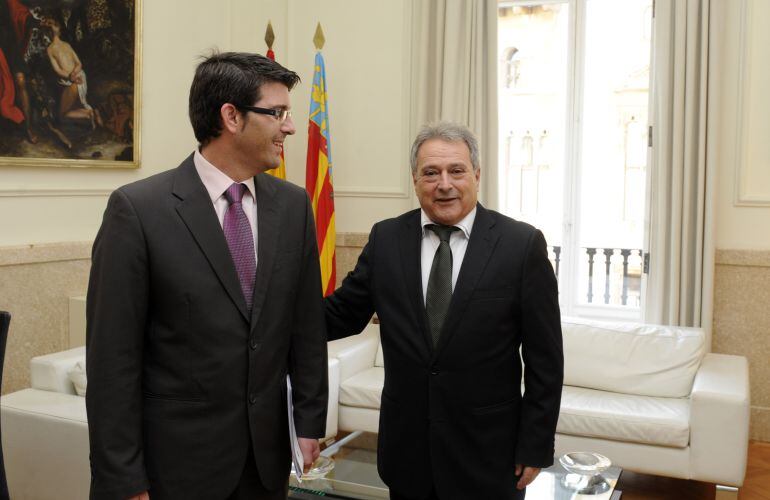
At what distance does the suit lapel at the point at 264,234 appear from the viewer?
1.71 meters

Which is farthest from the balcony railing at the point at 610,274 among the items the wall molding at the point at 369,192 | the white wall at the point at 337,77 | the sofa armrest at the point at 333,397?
the sofa armrest at the point at 333,397

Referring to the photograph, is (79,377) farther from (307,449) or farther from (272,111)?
(272,111)

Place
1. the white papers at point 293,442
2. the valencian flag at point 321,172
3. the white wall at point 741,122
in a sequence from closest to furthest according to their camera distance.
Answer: the white papers at point 293,442
the white wall at point 741,122
the valencian flag at point 321,172

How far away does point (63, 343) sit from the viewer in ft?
14.1

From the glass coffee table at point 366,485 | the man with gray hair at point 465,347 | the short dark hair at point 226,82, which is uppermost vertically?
the short dark hair at point 226,82

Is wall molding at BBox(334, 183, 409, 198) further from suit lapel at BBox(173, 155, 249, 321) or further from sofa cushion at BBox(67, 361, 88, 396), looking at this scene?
suit lapel at BBox(173, 155, 249, 321)

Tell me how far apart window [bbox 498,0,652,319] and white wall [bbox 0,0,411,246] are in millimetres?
808

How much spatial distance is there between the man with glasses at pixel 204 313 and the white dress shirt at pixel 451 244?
14.2 inches

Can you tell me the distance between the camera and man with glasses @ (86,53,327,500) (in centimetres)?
159

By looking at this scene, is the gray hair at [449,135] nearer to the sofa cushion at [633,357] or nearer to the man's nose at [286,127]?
the man's nose at [286,127]

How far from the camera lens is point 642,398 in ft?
13.4

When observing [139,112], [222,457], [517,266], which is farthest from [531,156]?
[222,457]

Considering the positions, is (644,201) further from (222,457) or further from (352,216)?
(222,457)

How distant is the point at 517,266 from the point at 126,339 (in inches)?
37.6
